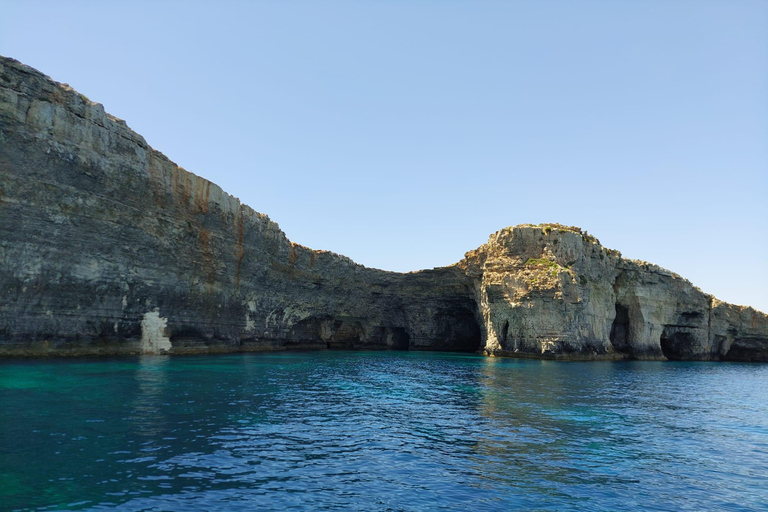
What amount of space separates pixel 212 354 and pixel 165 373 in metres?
23.0

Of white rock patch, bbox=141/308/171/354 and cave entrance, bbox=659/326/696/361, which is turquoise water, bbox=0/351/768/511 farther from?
cave entrance, bbox=659/326/696/361

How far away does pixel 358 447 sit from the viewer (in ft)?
58.5

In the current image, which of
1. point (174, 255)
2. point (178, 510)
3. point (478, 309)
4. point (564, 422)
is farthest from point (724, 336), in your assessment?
point (178, 510)

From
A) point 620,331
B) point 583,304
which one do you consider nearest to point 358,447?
point 583,304

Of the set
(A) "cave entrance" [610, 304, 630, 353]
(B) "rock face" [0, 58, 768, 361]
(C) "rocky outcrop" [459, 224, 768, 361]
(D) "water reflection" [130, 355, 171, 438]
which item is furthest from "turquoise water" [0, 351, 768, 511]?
(A) "cave entrance" [610, 304, 630, 353]

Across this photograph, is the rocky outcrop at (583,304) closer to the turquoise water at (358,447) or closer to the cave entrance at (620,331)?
the cave entrance at (620,331)

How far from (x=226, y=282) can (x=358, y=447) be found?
46.3 metres

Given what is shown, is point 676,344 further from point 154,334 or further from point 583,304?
point 154,334

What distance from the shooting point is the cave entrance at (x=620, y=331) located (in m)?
79.9

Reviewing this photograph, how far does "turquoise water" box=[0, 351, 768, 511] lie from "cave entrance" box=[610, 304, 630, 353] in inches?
1917

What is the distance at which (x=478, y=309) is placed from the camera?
78625 mm

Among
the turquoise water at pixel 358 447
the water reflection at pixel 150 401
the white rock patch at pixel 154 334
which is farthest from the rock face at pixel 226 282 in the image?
the turquoise water at pixel 358 447

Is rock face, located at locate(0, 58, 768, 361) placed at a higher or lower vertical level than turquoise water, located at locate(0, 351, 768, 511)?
higher

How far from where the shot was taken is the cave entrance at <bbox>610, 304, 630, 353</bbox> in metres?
79.9
